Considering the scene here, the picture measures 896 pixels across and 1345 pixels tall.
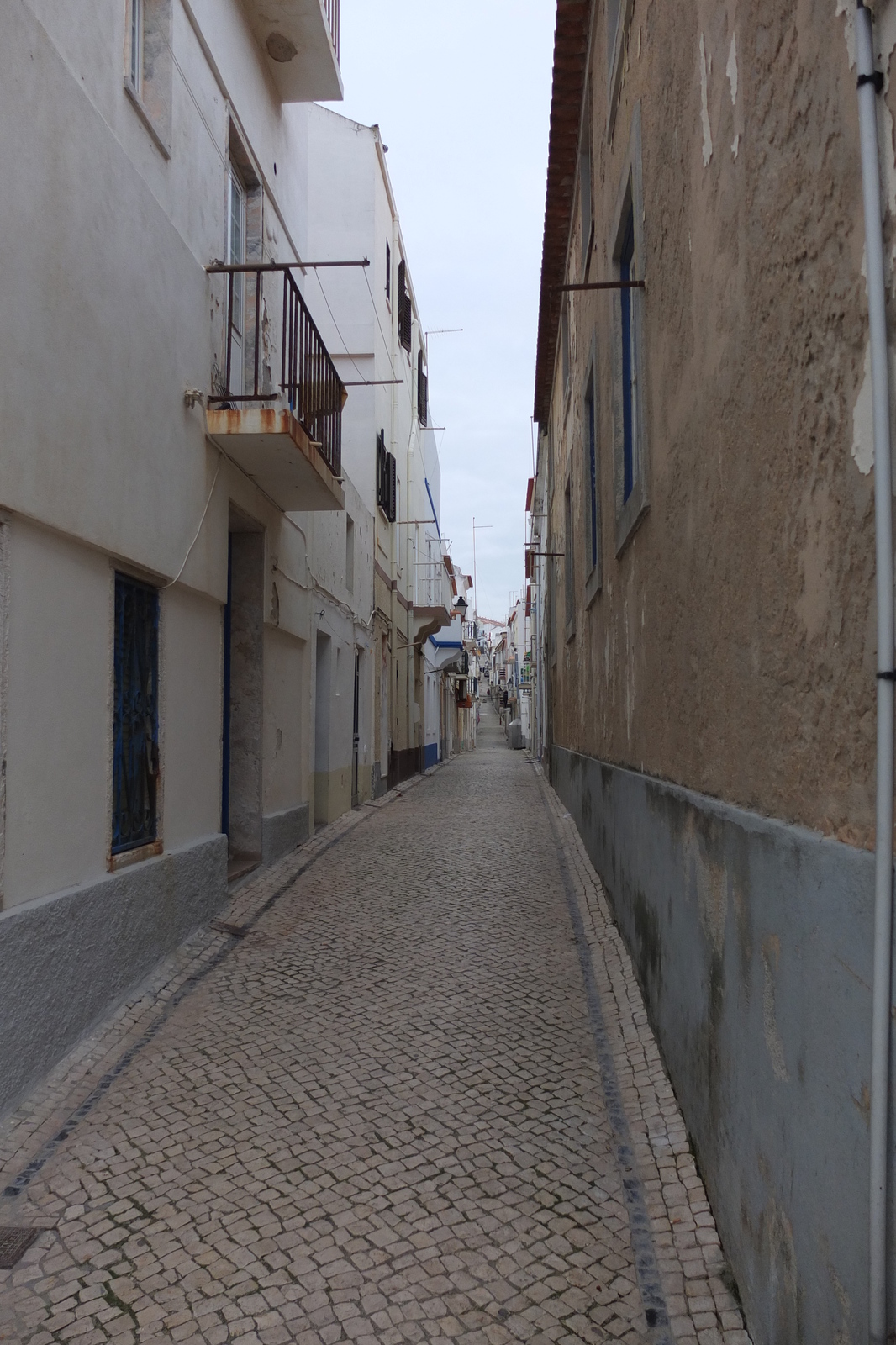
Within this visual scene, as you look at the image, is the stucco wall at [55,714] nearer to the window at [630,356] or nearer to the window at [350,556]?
the window at [630,356]

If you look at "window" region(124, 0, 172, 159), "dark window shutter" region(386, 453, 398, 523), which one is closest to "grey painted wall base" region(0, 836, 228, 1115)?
"window" region(124, 0, 172, 159)

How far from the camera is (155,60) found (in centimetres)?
628

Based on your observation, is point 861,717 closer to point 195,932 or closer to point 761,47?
point 761,47

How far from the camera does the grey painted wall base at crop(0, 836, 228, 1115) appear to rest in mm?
3980

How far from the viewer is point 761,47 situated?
104 inches

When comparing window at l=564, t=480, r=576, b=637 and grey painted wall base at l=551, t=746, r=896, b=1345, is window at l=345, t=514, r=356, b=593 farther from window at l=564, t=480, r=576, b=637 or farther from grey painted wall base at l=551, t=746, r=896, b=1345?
grey painted wall base at l=551, t=746, r=896, b=1345

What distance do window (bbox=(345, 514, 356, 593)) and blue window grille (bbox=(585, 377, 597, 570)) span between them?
5093 mm

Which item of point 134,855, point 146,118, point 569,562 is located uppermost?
point 146,118

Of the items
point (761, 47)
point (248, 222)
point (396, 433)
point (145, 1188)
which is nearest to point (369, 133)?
point (396, 433)

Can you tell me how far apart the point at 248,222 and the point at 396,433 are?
11004 millimetres

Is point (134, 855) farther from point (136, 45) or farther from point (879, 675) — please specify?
point (136, 45)

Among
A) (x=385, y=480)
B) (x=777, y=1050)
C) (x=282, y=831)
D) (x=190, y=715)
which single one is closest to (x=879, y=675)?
(x=777, y=1050)

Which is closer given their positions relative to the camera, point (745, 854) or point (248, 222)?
point (745, 854)

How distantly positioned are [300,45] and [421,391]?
16.4 meters
